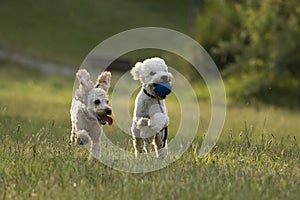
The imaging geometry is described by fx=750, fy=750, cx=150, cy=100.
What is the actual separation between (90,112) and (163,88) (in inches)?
35.6

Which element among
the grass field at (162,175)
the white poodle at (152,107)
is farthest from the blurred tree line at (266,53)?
the white poodle at (152,107)

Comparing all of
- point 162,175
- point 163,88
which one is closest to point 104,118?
point 163,88

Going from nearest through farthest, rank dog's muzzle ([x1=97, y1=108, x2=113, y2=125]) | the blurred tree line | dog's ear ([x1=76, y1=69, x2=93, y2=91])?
dog's muzzle ([x1=97, y1=108, x2=113, y2=125]) < dog's ear ([x1=76, y1=69, x2=93, y2=91]) < the blurred tree line

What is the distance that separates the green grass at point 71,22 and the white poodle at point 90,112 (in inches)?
1296

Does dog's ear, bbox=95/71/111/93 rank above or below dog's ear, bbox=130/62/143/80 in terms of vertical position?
below

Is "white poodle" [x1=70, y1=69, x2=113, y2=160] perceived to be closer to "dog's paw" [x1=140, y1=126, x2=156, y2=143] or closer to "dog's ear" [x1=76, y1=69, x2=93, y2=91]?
"dog's ear" [x1=76, y1=69, x2=93, y2=91]

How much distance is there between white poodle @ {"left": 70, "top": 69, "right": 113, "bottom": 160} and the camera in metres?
8.33

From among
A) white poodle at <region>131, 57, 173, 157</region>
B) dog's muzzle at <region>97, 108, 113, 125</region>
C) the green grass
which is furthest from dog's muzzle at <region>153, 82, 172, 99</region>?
the green grass

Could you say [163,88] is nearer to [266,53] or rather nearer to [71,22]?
[266,53]

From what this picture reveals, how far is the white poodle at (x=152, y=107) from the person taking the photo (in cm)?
870

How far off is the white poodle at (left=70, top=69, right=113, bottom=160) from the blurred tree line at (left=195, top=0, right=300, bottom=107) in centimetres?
1725

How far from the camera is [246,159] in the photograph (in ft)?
27.2

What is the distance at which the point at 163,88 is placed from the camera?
8680 mm

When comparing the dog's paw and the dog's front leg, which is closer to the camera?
the dog's paw
